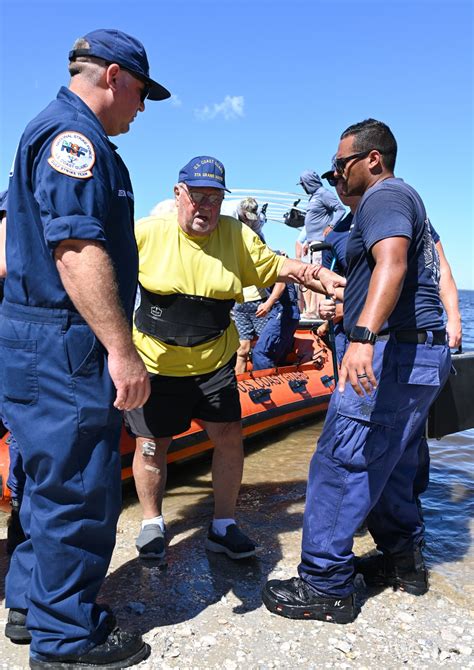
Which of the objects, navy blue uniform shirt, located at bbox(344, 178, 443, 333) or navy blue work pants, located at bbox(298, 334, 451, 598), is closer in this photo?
navy blue uniform shirt, located at bbox(344, 178, 443, 333)

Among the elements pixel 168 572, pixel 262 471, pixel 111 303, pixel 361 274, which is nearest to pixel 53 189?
pixel 111 303

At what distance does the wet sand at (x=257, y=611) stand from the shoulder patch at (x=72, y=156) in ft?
5.77

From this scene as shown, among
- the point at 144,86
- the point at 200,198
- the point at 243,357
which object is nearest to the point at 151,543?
the point at 200,198

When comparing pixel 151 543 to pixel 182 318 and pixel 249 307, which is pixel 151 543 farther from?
pixel 249 307

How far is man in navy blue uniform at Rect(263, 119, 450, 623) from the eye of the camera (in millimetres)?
2403

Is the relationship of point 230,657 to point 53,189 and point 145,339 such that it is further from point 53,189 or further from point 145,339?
point 53,189

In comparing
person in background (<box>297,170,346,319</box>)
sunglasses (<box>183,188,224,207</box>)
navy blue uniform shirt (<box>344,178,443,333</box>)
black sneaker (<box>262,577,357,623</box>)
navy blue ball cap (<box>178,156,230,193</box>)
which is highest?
person in background (<box>297,170,346,319</box>)

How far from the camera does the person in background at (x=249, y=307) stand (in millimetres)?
6035

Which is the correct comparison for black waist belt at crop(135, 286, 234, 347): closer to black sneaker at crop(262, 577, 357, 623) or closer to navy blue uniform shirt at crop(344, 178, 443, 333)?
navy blue uniform shirt at crop(344, 178, 443, 333)

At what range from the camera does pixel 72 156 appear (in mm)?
1927

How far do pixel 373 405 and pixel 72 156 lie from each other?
4.66 ft

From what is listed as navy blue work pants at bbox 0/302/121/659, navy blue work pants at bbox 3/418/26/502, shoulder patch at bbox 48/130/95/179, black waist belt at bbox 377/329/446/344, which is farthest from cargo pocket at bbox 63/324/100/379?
black waist belt at bbox 377/329/446/344

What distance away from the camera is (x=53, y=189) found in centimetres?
192

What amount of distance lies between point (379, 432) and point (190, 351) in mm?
1062
